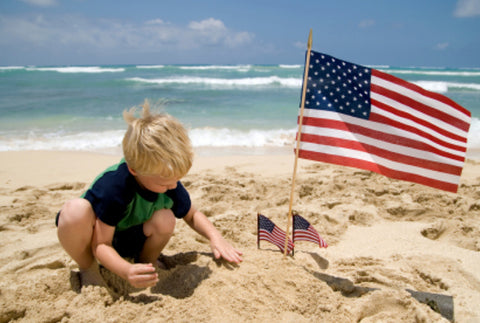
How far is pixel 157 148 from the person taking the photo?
1.58 m

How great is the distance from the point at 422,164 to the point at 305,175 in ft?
7.85

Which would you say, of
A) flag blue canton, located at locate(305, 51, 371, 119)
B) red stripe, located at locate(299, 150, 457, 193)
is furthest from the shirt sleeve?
flag blue canton, located at locate(305, 51, 371, 119)

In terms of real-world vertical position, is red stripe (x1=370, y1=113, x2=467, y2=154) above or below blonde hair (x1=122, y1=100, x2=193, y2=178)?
above

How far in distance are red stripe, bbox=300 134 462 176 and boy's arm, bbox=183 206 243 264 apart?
96 cm

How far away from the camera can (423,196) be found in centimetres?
375

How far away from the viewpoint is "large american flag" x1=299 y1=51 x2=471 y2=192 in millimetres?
2227

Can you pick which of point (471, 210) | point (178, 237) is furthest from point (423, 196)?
point (178, 237)

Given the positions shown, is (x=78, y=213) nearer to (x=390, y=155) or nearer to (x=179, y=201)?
(x=179, y=201)

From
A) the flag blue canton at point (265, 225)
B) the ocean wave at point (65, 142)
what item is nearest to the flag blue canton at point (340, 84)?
the flag blue canton at point (265, 225)

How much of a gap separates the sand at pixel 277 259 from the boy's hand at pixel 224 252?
0.06m

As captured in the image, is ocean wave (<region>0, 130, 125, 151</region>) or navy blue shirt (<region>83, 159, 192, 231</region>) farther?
ocean wave (<region>0, 130, 125, 151</region>)

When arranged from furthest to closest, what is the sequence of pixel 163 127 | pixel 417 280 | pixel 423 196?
pixel 423 196
pixel 417 280
pixel 163 127

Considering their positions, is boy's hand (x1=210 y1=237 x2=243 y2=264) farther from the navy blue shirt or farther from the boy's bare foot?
the boy's bare foot

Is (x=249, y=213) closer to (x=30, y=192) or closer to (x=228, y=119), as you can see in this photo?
(x=30, y=192)
